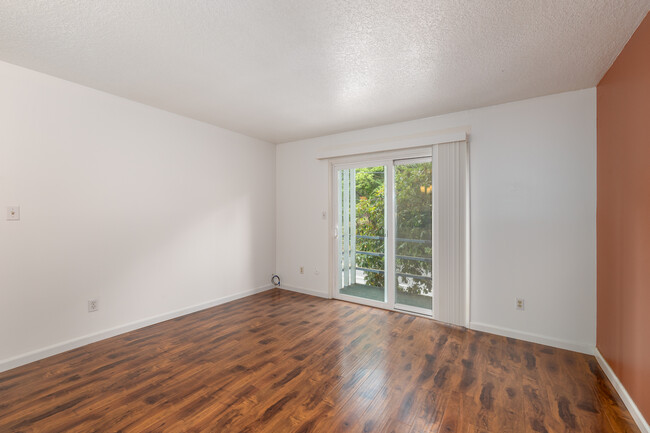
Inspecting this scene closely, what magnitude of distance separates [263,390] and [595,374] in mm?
2748

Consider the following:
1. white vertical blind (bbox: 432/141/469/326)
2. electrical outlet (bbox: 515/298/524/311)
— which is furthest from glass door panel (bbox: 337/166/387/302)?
electrical outlet (bbox: 515/298/524/311)

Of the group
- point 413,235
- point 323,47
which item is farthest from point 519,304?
point 323,47

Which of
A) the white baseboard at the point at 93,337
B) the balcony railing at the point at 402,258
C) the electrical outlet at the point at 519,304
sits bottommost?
the white baseboard at the point at 93,337

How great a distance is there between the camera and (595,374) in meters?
2.43

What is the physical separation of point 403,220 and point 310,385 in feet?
8.08

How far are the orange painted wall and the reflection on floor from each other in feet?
5.58

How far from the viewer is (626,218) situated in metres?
2.08

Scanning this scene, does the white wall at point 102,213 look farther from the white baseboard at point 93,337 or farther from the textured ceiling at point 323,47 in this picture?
the textured ceiling at point 323,47

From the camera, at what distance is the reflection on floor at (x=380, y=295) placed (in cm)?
386

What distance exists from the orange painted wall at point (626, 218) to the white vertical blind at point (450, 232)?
3.85ft

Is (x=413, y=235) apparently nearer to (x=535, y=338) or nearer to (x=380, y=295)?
(x=380, y=295)

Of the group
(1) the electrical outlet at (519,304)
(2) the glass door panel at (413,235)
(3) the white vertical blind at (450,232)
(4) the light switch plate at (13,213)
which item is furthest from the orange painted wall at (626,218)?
(4) the light switch plate at (13,213)

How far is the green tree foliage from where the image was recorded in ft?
12.6

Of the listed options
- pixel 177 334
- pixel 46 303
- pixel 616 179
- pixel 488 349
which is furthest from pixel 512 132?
pixel 46 303
